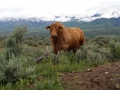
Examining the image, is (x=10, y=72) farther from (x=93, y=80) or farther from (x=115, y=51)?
(x=115, y=51)

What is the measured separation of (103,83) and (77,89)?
66 cm

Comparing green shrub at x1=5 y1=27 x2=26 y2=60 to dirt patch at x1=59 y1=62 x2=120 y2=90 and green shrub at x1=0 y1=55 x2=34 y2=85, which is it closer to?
Result: green shrub at x1=0 y1=55 x2=34 y2=85

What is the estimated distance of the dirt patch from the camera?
5398 mm

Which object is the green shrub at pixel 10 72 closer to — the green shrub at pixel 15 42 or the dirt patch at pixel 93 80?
the dirt patch at pixel 93 80

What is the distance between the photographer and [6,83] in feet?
19.4

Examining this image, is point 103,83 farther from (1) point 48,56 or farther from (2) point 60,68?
(1) point 48,56

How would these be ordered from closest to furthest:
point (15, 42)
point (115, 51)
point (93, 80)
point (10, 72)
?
point (93, 80)
point (10, 72)
point (15, 42)
point (115, 51)

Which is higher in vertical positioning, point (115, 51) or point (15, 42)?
point (15, 42)

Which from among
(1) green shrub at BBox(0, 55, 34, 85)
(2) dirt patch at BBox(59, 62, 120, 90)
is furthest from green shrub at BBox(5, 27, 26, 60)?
(2) dirt patch at BBox(59, 62, 120, 90)

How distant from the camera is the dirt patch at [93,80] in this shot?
5398 mm

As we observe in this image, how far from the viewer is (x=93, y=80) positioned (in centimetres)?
575

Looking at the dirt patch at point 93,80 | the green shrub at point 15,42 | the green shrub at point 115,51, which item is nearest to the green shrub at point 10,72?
the dirt patch at point 93,80

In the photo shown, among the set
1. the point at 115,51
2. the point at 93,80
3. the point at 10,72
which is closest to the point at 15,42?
the point at 10,72

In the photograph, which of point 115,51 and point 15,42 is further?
point 115,51
